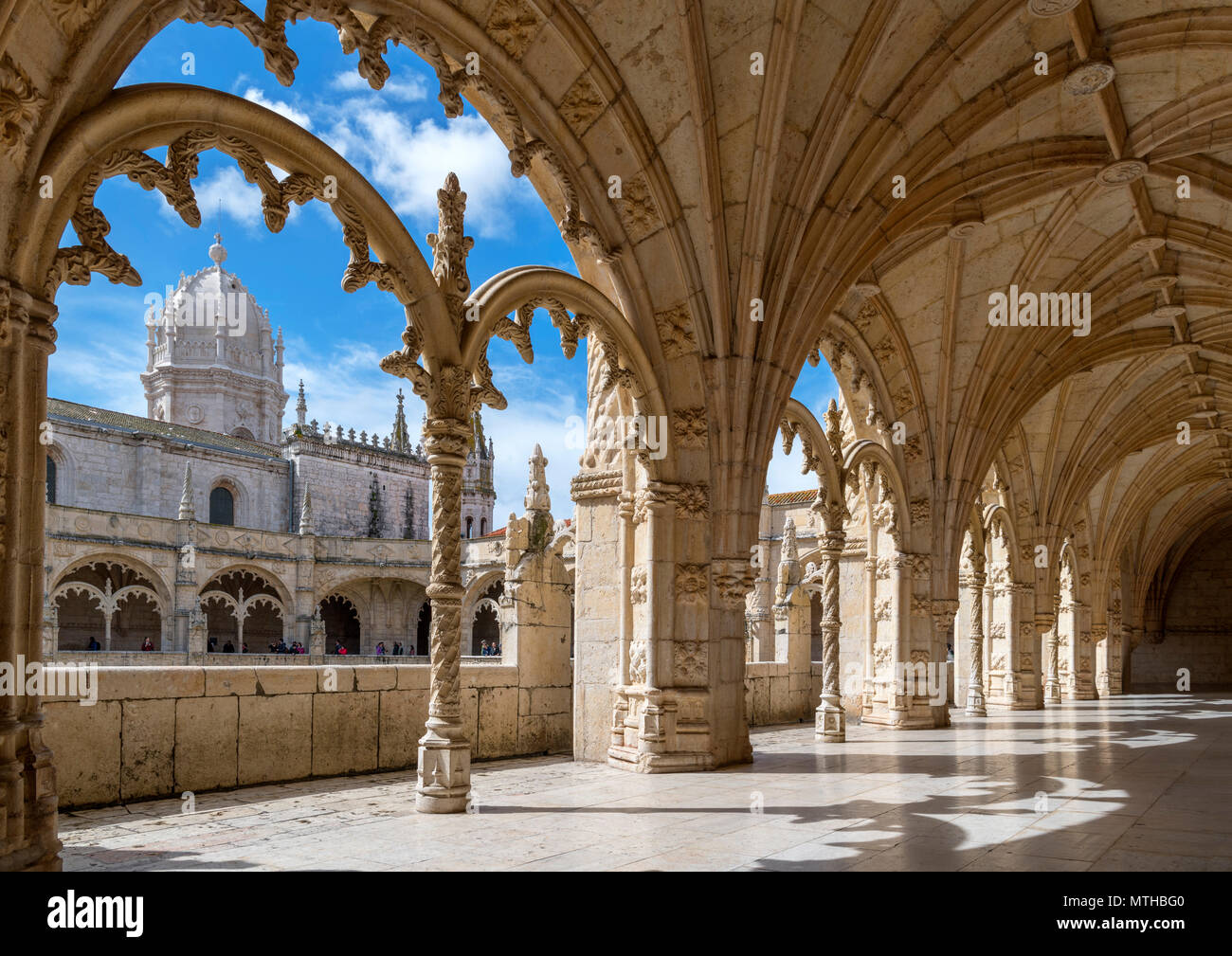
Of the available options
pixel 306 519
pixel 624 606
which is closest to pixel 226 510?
pixel 306 519

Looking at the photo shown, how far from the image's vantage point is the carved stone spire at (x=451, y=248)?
5.63m

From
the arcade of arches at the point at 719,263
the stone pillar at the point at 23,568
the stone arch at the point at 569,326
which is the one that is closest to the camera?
the stone pillar at the point at 23,568

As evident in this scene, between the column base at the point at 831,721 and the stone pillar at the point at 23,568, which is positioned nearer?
the stone pillar at the point at 23,568

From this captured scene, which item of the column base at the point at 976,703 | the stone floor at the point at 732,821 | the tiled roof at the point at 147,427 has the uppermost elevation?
the tiled roof at the point at 147,427

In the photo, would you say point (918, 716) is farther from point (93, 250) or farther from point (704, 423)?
point (93, 250)

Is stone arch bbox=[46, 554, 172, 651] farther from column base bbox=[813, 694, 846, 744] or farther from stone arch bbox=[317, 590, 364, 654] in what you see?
column base bbox=[813, 694, 846, 744]

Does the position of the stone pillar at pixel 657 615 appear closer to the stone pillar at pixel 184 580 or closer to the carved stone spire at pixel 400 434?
the stone pillar at pixel 184 580

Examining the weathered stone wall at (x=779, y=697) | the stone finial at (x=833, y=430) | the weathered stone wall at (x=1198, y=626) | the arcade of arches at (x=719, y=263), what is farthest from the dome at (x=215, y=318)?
the weathered stone wall at (x=1198, y=626)

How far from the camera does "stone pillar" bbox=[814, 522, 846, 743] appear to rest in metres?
9.62

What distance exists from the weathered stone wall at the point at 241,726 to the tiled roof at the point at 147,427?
26327 millimetres

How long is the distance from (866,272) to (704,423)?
12.8ft

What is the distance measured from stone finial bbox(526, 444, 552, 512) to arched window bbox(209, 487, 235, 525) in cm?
2664

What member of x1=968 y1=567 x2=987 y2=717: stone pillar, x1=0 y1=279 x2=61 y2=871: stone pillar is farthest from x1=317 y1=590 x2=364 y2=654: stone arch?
x1=0 y1=279 x2=61 y2=871: stone pillar

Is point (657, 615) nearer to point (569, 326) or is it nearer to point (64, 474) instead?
point (569, 326)
